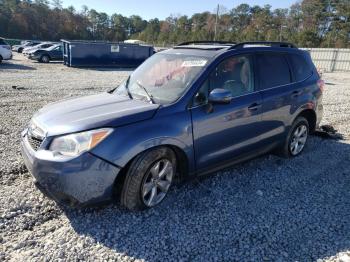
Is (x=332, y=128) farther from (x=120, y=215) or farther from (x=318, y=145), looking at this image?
(x=120, y=215)

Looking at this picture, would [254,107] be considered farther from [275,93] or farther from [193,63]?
[193,63]

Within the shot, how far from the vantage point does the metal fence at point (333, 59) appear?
2914 cm

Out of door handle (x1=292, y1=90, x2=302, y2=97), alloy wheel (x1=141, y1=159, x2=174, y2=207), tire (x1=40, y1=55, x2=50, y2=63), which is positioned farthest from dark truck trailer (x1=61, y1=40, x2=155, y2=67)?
alloy wheel (x1=141, y1=159, x2=174, y2=207)

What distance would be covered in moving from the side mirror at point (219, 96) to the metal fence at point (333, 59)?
92.7 ft

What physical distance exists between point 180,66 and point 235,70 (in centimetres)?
72

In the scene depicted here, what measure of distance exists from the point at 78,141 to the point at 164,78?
1501 mm

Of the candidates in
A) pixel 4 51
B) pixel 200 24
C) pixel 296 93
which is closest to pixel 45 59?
pixel 4 51

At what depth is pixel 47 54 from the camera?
2567 centimetres

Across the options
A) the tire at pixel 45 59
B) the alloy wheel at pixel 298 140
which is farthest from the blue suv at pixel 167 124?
the tire at pixel 45 59

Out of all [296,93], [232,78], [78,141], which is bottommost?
[78,141]

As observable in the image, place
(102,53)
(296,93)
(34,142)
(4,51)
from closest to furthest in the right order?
(34,142) < (296,93) < (4,51) < (102,53)

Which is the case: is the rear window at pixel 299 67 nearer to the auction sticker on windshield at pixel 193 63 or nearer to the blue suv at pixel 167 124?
the blue suv at pixel 167 124

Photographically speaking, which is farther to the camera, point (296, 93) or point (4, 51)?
point (4, 51)

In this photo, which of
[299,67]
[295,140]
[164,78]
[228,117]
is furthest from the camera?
[295,140]
